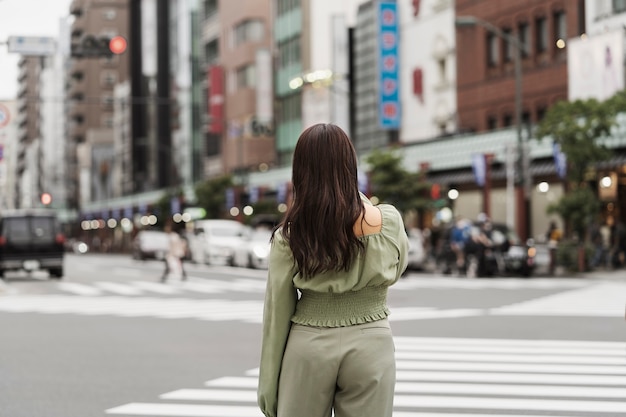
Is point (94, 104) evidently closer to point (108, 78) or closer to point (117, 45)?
point (108, 78)

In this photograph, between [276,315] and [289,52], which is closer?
[276,315]

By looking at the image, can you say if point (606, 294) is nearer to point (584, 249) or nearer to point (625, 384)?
point (584, 249)

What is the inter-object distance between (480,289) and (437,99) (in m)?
27.6

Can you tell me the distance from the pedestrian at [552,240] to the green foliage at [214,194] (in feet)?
103

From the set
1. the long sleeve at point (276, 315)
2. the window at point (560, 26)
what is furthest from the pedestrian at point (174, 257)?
the long sleeve at point (276, 315)

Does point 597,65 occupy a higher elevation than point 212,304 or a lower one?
higher

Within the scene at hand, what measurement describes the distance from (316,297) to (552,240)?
3466 cm

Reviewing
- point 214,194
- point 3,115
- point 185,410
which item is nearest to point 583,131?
point 3,115

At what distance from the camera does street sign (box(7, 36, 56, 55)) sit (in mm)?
25344

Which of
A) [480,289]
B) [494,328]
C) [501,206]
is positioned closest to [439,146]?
[501,206]

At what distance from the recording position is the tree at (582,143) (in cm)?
3309

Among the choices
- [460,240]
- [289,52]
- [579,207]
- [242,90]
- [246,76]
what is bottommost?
[460,240]

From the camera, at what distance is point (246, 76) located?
80375 mm

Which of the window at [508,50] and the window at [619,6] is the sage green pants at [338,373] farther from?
the window at [508,50]
